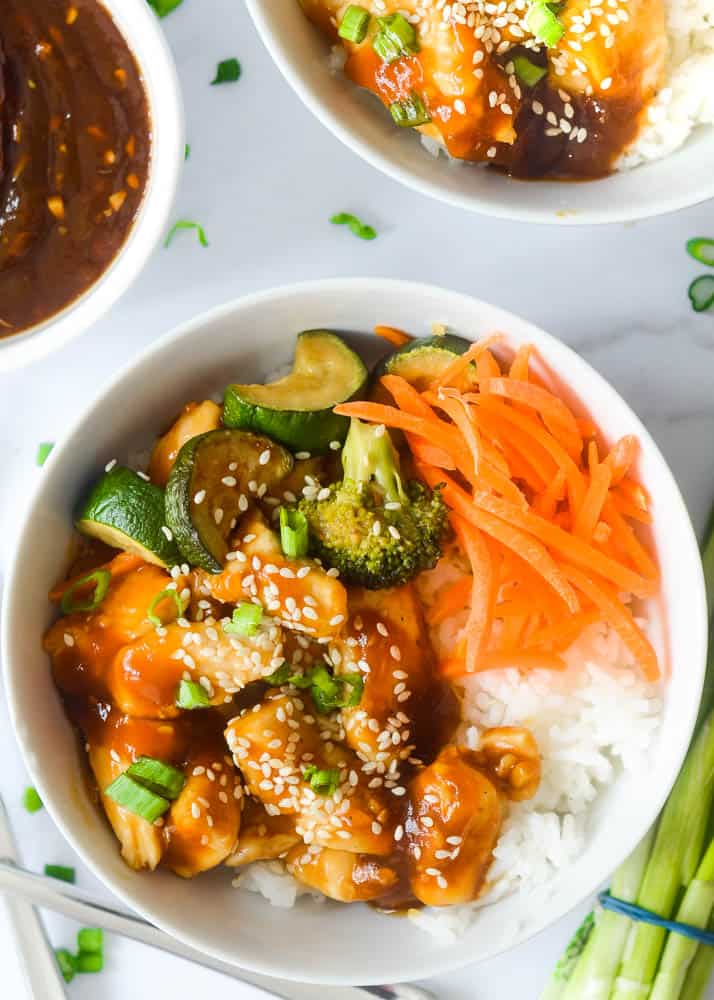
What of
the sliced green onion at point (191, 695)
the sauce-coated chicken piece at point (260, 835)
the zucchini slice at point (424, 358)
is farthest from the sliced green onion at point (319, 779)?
the zucchini slice at point (424, 358)

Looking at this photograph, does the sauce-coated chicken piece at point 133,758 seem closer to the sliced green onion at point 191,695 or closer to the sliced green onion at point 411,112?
the sliced green onion at point 191,695

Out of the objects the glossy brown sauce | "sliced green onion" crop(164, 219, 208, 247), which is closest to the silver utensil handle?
the glossy brown sauce

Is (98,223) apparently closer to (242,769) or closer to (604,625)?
(242,769)

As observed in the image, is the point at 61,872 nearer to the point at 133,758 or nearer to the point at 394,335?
the point at 133,758

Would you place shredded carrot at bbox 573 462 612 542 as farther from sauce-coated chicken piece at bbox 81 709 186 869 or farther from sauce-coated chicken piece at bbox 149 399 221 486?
sauce-coated chicken piece at bbox 81 709 186 869

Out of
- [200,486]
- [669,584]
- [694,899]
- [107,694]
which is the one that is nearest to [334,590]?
[200,486]

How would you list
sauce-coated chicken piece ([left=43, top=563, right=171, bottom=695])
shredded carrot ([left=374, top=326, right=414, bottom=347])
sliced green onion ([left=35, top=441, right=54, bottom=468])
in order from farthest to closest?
sliced green onion ([left=35, top=441, right=54, bottom=468])
shredded carrot ([left=374, top=326, right=414, bottom=347])
sauce-coated chicken piece ([left=43, top=563, right=171, bottom=695])
